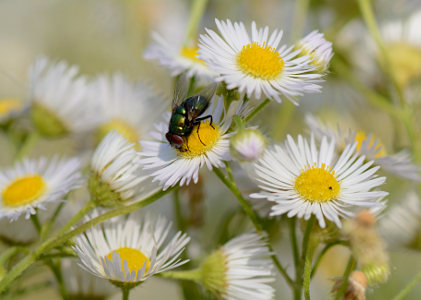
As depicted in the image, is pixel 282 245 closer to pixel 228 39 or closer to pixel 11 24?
pixel 228 39

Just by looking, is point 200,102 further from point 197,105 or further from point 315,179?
point 315,179

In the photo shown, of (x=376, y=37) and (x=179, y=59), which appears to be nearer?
→ (x=179, y=59)

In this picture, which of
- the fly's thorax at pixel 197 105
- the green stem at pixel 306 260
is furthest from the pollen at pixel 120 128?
the green stem at pixel 306 260

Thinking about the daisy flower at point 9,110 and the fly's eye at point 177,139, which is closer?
the fly's eye at point 177,139

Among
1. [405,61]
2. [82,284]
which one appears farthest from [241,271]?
[405,61]

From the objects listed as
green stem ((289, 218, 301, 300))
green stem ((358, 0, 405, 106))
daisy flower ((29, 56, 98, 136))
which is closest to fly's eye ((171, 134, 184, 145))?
green stem ((289, 218, 301, 300))

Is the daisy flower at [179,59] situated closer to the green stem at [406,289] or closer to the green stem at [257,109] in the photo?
the green stem at [257,109]
